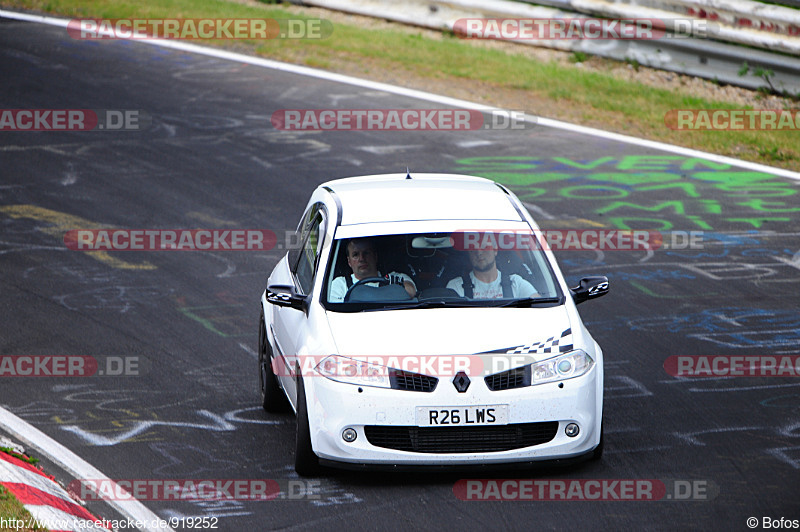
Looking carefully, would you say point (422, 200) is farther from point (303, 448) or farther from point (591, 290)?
point (303, 448)

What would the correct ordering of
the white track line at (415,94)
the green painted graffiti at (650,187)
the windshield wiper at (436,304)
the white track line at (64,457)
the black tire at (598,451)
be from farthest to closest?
the white track line at (415,94) < the green painted graffiti at (650,187) < the windshield wiper at (436,304) < the black tire at (598,451) < the white track line at (64,457)

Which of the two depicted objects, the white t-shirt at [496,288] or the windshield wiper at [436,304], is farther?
the white t-shirt at [496,288]

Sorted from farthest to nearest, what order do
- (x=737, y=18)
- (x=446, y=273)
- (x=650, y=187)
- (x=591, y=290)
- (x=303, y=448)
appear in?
(x=737, y=18)
(x=650, y=187)
(x=446, y=273)
(x=591, y=290)
(x=303, y=448)

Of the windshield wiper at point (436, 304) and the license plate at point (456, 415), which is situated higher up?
the windshield wiper at point (436, 304)

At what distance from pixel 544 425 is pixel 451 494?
2.26 ft

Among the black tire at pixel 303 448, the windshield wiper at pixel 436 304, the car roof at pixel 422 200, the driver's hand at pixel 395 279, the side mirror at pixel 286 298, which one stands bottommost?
the black tire at pixel 303 448

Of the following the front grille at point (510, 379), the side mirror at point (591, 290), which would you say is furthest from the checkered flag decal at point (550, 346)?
the side mirror at point (591, 290)

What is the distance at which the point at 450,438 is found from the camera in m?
7.20

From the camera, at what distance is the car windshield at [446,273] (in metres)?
7.93

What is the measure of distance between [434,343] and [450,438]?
1.86 feet

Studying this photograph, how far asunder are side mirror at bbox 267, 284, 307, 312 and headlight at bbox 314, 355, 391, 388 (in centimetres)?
70

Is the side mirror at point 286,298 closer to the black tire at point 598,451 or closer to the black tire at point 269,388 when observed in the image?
the black tire at point 269,388

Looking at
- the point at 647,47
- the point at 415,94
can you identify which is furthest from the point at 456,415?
the point at 647,47

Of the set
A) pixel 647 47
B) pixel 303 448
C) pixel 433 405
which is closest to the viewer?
pixel 433 405
